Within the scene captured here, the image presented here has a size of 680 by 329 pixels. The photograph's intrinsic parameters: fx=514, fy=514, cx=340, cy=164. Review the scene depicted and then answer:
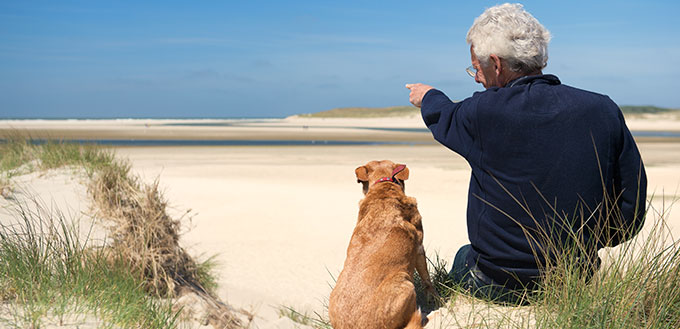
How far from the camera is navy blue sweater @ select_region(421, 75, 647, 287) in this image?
2697 mm

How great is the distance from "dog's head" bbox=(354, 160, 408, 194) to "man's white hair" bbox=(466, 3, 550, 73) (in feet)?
3.39

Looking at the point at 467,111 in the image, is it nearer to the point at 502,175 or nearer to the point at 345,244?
the point at 502,175

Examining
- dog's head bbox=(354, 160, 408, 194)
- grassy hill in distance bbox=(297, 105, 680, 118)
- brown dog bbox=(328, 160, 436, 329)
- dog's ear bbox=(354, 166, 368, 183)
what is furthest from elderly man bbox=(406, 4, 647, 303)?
grassy hill in distance bbox=(297, 105, 680, 118)

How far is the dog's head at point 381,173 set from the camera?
3.62 m

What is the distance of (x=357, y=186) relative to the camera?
551 inches

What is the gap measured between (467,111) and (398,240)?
918 millimetres

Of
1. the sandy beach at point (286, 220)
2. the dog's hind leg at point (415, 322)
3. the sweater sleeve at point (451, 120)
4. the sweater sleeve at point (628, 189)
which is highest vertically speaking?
the sweater sleeve at point (451, 120)

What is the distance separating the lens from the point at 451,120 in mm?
2961

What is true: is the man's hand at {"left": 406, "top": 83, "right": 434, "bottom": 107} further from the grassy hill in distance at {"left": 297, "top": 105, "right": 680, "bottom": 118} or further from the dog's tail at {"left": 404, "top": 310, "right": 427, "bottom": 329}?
the grassy hill in distance at {"left": 297, "top": 105, "right": 680, "bottom": 118}

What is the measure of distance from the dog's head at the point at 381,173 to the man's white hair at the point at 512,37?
103cm

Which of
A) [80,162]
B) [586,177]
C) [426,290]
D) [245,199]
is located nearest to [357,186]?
[245,199]

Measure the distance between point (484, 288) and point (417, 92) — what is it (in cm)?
132

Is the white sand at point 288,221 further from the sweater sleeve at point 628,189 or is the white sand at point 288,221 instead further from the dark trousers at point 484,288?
the sweater sleeve at point 628,189

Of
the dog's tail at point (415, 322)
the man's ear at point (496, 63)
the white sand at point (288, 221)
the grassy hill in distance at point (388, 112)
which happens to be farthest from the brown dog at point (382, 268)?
the grassy hill in distance at point (388, 112)
